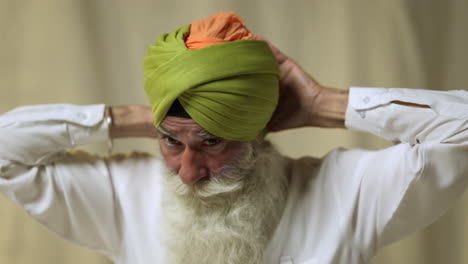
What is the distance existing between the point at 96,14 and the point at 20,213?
94 centimetres

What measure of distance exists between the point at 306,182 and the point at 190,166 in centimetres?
39

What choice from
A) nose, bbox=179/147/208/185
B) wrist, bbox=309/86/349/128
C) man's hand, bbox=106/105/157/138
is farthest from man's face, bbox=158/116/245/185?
wrist, bbox=309/86/349/128

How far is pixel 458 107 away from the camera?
3.91 ft

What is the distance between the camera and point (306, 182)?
→ 59.4 inches

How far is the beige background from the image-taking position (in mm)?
2096

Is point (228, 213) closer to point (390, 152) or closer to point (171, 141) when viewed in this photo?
point (171, 141)

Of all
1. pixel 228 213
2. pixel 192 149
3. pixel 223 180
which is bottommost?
pixel 228 213

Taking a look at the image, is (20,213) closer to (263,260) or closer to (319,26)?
(263,260)

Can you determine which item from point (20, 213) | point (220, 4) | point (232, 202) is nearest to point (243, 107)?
point (232, 202)

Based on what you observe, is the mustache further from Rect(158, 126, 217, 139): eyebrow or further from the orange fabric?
the orange fabric

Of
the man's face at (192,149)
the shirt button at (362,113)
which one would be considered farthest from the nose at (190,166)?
the shirt button at (362,113)

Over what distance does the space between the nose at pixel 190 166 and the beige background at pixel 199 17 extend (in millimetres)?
916

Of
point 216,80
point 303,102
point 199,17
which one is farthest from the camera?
point 199,17

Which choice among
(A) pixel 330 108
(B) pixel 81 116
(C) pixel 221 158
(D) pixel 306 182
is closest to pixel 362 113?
(A) pixel 330 108
